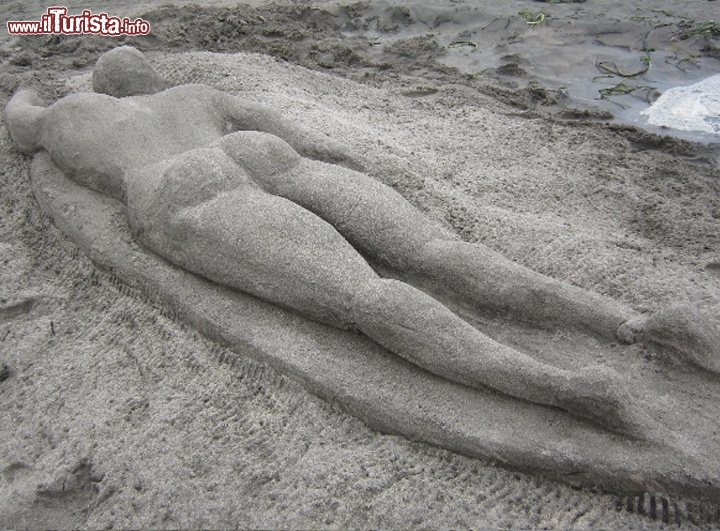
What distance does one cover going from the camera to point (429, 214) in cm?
299

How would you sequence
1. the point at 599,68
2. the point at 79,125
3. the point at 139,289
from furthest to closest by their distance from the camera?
the point at 599,68
the point at 79,125
the point at 139,289

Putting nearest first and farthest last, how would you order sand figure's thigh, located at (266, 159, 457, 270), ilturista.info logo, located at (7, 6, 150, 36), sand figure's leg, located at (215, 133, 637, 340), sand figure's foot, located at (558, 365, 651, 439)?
sand figure's foot, located at (558, 365, 651, 439), sand figure's leg, located at (215, 133, 637, 340), sand figure's thigh, located at (266, 159, 457, 270), ilturista.info logo, located at (7, 6, 150, 36)

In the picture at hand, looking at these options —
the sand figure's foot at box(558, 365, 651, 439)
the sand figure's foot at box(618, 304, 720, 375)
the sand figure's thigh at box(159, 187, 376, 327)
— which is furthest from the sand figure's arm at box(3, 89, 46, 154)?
the sand figure's foot at box(618, 304, 720, 375)

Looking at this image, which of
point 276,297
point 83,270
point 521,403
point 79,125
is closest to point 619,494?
point 521,403

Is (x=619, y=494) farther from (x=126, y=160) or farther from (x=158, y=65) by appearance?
(x=158, y=65)

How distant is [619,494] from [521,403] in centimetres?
39

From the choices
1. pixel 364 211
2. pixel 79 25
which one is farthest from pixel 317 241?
pixel 79 25

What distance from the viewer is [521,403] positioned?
6.57 ft

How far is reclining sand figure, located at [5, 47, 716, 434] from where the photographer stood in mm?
2014

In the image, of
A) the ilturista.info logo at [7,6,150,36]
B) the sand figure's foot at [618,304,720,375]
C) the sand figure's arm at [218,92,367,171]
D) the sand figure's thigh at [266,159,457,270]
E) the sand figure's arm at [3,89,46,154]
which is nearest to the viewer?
the sand figure's foot at [618,304,720,375]

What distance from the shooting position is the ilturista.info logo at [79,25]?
5.62m

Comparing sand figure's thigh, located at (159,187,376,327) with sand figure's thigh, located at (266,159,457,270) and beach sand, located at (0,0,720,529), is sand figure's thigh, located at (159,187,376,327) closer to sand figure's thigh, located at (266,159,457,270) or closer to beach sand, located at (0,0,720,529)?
sand figure's thigh, located at (266,159,457,270)

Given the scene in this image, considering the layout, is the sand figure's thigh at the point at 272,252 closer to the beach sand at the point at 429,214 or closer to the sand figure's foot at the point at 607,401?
the beach sand at the point at 429,214

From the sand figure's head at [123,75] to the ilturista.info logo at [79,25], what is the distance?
2512mm
